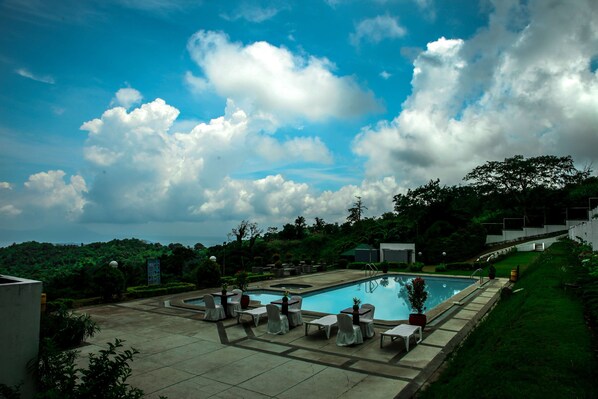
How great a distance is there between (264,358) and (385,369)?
258 cm

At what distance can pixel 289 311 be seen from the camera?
11.0m

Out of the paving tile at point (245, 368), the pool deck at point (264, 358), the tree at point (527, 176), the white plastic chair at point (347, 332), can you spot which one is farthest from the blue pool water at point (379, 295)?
the tree at point (527, 176)

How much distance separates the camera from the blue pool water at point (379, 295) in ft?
54.6

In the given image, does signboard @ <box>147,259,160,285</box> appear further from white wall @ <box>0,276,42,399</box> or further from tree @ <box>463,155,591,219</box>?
tree @ <box>463,155,591,219</box>

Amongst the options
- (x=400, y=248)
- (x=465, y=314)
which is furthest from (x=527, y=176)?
(x=465, y=314)

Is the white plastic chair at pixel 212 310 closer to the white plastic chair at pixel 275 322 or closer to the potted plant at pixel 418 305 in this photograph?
the white plastic chair at pixel 275 322

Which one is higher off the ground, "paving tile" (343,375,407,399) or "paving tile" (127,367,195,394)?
"paving tile" (343,375,407,399)

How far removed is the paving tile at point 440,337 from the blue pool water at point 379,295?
4695mm

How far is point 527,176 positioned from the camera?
49938 mm

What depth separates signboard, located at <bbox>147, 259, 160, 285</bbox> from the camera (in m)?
18.8

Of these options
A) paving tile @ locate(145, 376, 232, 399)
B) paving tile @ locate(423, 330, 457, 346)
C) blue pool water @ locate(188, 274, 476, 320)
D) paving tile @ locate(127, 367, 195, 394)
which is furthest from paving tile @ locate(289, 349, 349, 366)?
blue pool water @ locate(188, 274, 476, 320)

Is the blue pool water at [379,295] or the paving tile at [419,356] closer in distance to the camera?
the paving tile at [419,356]

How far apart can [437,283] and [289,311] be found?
645 inches

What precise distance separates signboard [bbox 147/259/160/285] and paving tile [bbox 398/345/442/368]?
14383mm
